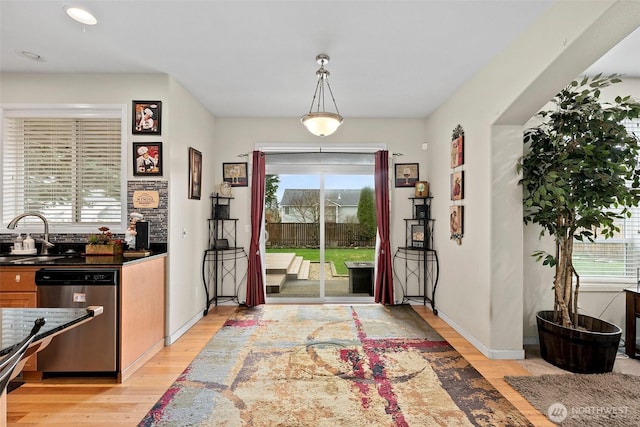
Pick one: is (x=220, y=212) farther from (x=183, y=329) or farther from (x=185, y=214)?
(x=183, y=329)

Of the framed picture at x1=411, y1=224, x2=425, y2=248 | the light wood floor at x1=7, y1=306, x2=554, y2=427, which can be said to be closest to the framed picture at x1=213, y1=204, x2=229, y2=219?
the light wood floor at x1=7, y1=306, x2=554, y2=427

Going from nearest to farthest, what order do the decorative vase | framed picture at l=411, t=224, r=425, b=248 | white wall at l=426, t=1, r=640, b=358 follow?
white wall at l=426, t=1, r=640, b=358 < the decorative vase < framed picture at l=411, t=224, r=425, b=248

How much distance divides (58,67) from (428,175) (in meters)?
4.60

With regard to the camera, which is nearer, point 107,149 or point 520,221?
point 520,221

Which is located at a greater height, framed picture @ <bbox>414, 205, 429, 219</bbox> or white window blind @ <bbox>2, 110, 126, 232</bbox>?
white window blind @ <bbox>2, 110, 126, 232</bbox>

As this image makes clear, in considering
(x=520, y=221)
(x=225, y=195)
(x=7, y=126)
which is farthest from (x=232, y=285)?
(x=520, y=221)

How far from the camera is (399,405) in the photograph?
229cm

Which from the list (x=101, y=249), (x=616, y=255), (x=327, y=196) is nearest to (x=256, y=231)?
(x=327, y=196)

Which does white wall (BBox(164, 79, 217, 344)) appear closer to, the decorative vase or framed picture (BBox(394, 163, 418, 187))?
the decorative vase

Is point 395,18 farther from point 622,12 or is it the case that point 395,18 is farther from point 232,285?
point 232,285

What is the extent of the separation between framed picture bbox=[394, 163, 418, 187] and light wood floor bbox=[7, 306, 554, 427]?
Result: 246 centimetres

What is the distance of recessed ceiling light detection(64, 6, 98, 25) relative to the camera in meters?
2.32

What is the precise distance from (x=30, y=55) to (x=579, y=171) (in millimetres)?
4887

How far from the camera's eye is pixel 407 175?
496 cm
